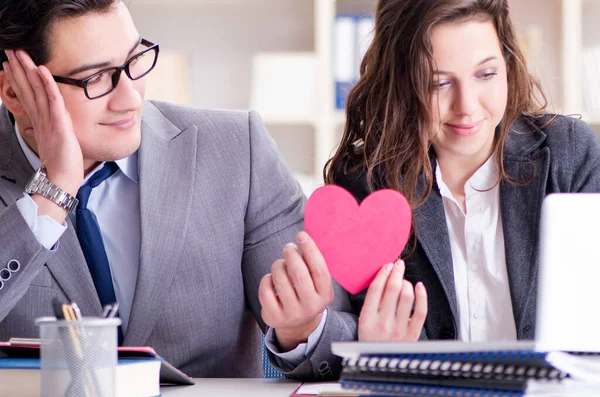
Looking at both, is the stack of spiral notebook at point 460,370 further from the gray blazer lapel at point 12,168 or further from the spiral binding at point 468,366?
the gray blazer lapel at point 12,168

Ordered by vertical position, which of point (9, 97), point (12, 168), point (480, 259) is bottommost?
point (480, 259)

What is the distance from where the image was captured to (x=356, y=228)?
123 centimetres

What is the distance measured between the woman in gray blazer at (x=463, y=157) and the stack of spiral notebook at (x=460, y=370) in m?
0.68

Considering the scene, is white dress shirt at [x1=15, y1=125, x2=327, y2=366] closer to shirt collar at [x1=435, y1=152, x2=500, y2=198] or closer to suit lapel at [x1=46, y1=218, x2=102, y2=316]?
suit lapel at [x1=46, y1=218, x2=102, y2=316]

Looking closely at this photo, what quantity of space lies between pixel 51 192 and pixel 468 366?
911 millimetres

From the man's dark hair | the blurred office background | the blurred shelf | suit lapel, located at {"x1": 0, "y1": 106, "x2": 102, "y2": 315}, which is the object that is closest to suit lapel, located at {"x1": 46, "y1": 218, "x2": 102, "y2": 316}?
suit lapel, located at {"x1": 0, "y1": 106, "x2": 102, "y2": 315}

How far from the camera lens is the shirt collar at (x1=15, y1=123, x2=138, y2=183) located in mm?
1651

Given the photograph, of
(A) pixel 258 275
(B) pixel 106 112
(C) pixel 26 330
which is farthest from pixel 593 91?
(C) pixel 26 330

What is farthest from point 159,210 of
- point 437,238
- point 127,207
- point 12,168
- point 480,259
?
point 480,259

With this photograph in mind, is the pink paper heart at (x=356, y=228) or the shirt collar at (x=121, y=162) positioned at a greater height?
the shirt collar at (x=121, y=162)

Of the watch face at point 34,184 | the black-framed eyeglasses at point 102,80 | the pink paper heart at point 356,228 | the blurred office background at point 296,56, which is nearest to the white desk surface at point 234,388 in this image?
the pink paper heart at point 356,228

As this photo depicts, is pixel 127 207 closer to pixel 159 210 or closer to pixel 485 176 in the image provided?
pixel 159 210

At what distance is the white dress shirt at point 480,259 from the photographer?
5.41ft

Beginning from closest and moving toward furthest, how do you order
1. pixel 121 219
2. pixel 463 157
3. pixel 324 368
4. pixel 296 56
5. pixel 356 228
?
1. pixel 356 228
2. pixel 324 368
3. pixel 121 219
4. pixel 463 157
5. pixel 296 56
